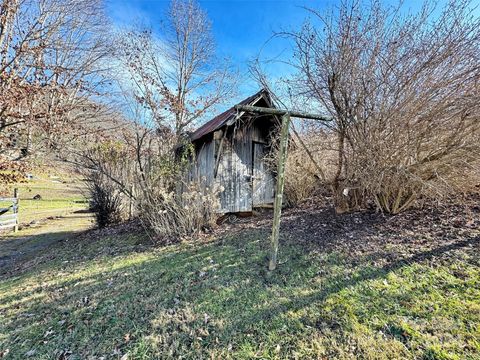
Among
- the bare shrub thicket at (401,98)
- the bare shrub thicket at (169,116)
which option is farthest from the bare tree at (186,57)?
the bare shrub thicket at (401,98)

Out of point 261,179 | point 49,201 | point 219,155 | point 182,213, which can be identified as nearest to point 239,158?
point 219,155

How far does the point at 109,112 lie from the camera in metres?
11.9

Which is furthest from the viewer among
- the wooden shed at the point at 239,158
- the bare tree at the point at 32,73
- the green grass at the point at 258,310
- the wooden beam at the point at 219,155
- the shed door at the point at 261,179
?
the shed door at the point at 261,179

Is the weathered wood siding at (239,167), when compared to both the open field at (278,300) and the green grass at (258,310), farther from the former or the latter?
the green grass at (258,310)

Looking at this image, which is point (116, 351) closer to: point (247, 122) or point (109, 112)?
point (247, 122)

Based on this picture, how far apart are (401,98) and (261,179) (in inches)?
212

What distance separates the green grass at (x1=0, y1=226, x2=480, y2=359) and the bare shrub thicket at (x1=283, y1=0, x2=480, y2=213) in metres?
1.53

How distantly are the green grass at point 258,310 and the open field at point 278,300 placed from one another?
1 centimetres

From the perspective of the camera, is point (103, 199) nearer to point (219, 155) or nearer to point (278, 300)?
point (219, 155)

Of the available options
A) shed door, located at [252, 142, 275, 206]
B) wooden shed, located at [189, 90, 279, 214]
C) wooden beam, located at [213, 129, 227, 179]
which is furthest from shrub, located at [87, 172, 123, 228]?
shed door, located at [252, 142, 275, 206]

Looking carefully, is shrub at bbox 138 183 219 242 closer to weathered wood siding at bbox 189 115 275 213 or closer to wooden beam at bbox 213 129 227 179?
weathered wood siding at bbox 189 115 275 213

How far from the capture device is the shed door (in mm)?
8641

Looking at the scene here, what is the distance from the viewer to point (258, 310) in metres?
2.97

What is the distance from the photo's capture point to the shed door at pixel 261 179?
340 inches
